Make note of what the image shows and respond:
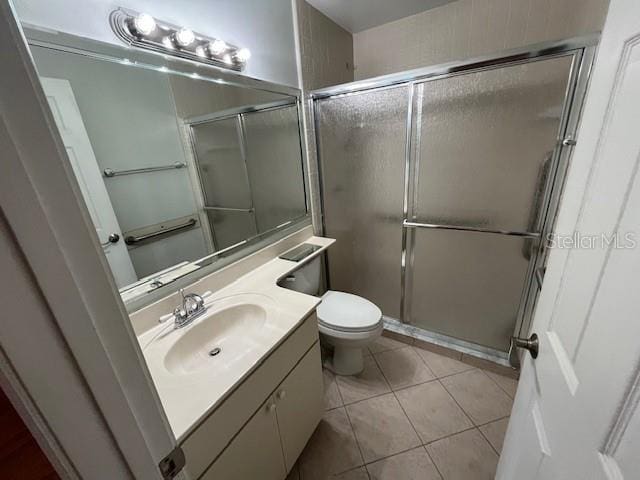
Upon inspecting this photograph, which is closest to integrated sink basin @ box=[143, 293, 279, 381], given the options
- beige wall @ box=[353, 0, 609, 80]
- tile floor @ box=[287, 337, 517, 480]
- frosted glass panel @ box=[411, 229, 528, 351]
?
tile floor @ box=[287, 337, 517, 480]

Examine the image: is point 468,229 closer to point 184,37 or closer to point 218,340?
point 218,340

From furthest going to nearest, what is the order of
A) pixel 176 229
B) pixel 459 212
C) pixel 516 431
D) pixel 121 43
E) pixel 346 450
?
pixel 459 212 < pixel 346 450 < pixel 176 229 < pixel 121 43 < pixel 516 431

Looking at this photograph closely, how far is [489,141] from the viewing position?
1.40 metres

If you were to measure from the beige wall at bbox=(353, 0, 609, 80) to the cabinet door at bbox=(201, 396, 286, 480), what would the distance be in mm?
2229

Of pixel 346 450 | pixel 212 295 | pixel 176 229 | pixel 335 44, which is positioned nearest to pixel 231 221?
pixel 176 229

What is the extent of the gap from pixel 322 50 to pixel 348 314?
1.81 m

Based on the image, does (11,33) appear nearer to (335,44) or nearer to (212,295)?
(212,295)

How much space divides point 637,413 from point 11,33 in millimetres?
824

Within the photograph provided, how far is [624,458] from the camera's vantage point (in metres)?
0.37

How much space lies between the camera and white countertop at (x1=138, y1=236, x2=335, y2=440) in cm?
69

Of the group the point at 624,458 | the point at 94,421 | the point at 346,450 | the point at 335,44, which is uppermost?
the point at 335,44

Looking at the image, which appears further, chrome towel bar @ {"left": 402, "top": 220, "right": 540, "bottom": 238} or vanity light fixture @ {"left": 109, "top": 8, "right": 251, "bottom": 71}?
chrome towel bar @ {"left": 402, "top": 220, "right": 540, "bottom": 238}

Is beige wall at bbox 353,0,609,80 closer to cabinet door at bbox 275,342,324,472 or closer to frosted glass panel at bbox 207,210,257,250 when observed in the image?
frosted glass panel at bbox 207,210,257,250

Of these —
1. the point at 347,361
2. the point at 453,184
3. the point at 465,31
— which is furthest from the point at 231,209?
the point at 465,31
